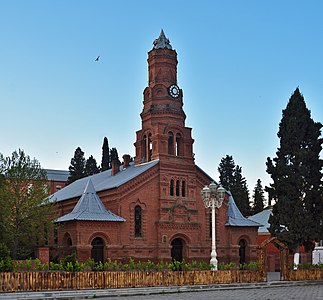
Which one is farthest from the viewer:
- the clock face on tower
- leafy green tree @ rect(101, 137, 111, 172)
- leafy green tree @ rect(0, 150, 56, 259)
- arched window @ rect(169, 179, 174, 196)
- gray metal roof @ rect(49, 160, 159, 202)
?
leafy green tree @ rect(101, 137, 111, 172)

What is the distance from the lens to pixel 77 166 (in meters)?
83.3

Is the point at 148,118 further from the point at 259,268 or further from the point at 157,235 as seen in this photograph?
the point at 259,268

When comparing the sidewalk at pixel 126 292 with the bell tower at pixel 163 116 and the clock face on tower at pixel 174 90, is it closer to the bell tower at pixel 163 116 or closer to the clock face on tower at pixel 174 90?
the bell tower at pixel 163 116

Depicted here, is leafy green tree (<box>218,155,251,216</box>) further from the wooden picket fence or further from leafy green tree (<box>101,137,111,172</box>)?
the wooden picket fence

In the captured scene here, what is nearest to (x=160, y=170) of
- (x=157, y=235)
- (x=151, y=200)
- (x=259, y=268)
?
(x=151, y=200)

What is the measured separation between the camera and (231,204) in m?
51.2

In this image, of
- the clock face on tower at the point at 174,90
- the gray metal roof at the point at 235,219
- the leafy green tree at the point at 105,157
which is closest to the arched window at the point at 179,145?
the clock face on tower at the point at 174,90

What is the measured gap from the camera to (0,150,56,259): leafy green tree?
1617 inches

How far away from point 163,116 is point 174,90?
9.16 ft

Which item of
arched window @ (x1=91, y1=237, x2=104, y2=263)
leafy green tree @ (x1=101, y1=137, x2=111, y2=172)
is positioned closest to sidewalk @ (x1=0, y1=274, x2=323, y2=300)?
arched window @ (x1=91, y1=237, x2=104, y2=263)

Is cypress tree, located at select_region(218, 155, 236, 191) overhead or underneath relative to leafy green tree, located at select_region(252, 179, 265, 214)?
overhead

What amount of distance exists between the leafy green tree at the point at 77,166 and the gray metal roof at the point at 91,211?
36401 mm

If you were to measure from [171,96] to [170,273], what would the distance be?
873 inches

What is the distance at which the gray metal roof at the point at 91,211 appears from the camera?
141ft
